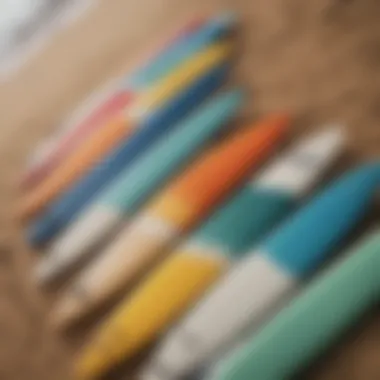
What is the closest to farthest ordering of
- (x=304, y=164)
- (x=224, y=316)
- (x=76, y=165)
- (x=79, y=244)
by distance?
(x=224, y=316), (x=304, y=164), (x=79, y=244), (x=76, y=165)

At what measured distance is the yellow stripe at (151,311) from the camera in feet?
3.23

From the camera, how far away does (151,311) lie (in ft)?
3.29

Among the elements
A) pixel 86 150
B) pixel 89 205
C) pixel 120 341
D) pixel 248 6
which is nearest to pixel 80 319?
pixel 120 341

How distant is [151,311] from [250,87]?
1.30ft

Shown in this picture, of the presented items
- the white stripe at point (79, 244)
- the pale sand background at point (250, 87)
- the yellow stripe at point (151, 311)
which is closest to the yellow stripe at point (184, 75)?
the pale sand background at point (250, 87)

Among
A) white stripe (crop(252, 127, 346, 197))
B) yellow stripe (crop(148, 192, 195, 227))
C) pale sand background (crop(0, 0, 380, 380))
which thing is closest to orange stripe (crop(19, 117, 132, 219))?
pale sand background (crop(0, 0, 380, 380))

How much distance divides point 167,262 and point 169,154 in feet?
0.64

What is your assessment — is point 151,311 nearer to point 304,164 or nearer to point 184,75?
point 304,164

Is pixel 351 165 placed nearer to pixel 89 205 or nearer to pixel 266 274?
pixel 266 274

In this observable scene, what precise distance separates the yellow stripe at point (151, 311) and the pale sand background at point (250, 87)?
0.22 ft

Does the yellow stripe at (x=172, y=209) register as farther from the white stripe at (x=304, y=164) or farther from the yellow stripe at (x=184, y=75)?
the yellow stripe at (x=184, y=75)

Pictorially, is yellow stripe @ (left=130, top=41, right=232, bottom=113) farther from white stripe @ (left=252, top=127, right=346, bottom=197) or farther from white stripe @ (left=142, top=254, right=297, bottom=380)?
white stripe @ (left=142, top=254, right=297, bottom=380)

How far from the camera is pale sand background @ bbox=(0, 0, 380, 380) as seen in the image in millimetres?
1037

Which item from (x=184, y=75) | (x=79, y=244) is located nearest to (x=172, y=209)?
(x=79, y=244)
